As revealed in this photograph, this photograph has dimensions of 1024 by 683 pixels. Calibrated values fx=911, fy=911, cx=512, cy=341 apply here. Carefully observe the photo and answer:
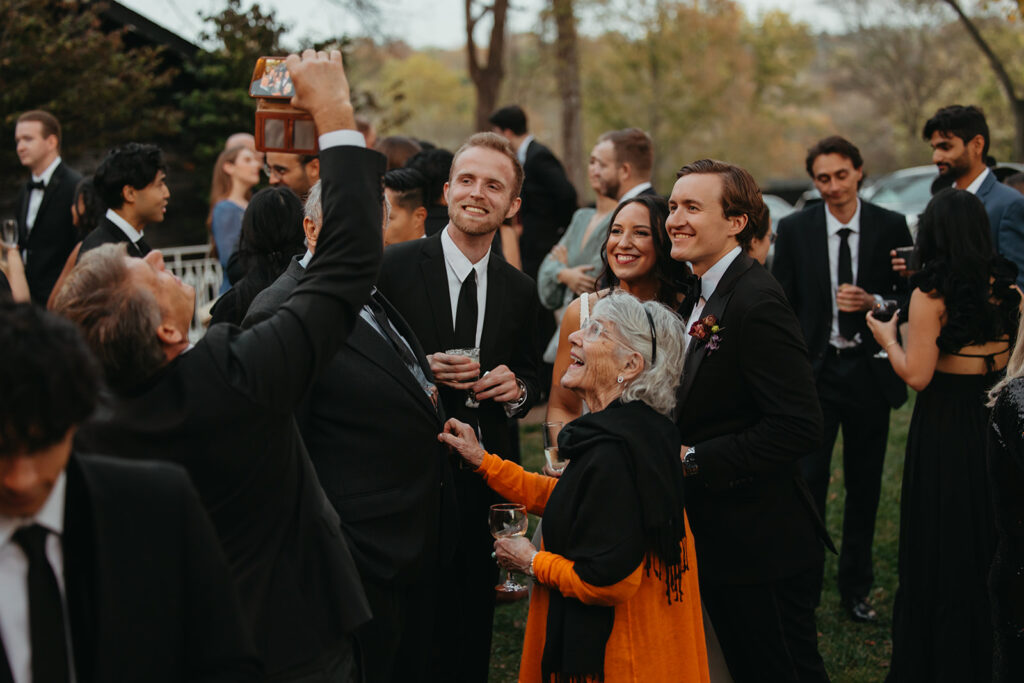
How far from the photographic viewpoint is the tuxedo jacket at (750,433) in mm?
3283

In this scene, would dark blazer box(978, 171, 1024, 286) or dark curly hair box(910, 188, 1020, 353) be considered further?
dark blazer box(978, 171, 1024, 286)

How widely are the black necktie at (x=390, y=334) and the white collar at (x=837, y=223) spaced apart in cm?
356

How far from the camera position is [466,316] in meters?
3.83

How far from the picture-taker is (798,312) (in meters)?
5.75

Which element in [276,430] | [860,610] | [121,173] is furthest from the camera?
[121,173]

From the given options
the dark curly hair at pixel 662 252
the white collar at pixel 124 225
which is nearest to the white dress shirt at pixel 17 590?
the dark curly hair at pixel 662 252

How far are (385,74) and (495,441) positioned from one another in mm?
53396

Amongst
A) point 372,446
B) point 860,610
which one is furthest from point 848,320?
point 372,446

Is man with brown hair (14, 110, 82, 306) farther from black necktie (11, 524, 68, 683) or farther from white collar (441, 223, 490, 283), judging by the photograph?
black necktie (11, 524, 68, 683)

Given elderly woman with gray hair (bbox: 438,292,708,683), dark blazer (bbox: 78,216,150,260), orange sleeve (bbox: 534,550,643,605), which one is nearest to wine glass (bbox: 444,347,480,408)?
elderly woman with gray hair (bbox: 438,292,708,683)

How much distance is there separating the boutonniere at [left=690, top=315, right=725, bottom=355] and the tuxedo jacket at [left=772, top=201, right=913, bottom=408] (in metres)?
2.34

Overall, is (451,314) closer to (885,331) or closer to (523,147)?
(885,331)

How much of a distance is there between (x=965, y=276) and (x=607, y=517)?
234 centimetres

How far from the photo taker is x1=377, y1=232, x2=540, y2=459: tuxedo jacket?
3.76 metres
